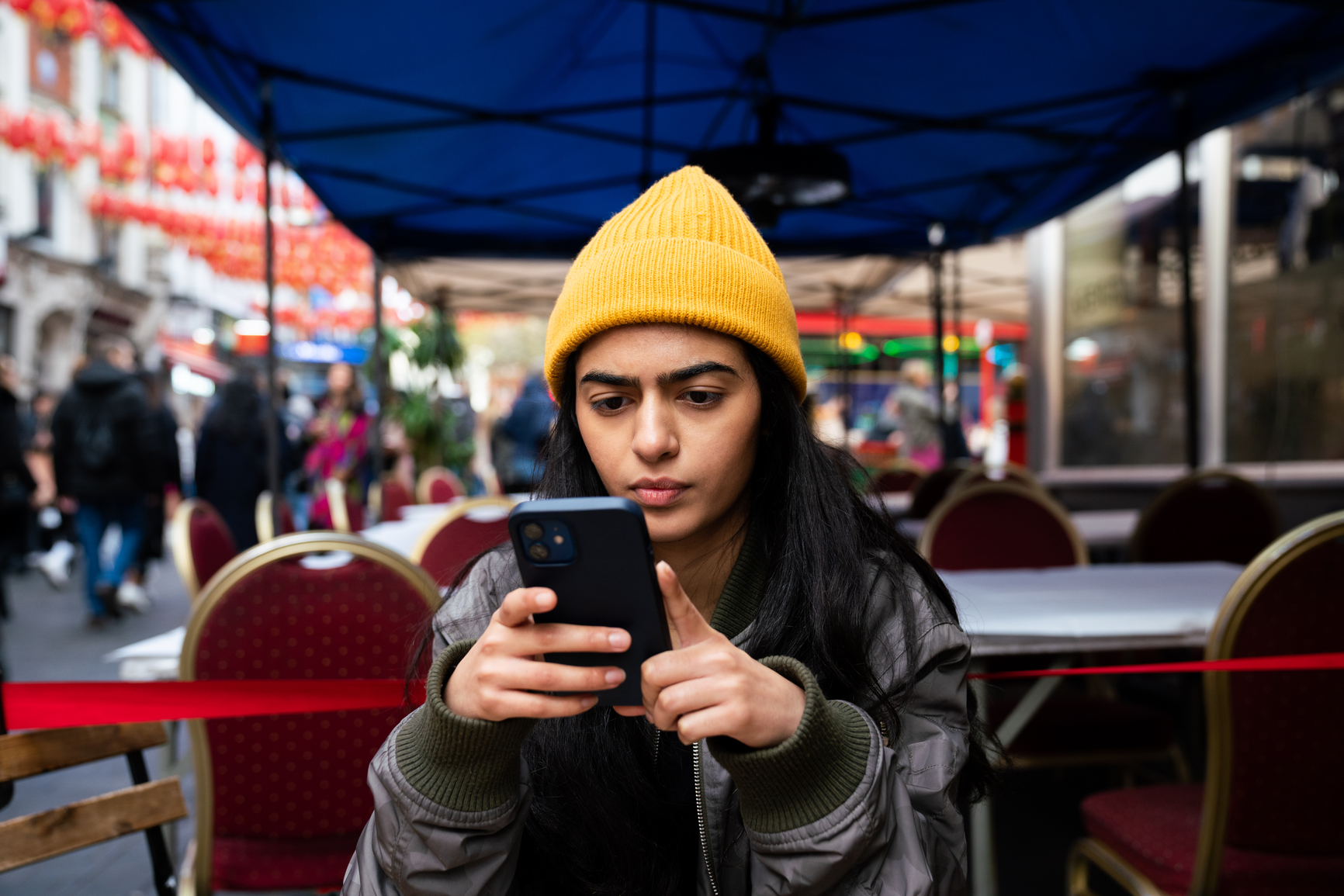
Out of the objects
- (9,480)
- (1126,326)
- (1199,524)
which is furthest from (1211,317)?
(9,480)

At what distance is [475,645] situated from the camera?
2.98ft

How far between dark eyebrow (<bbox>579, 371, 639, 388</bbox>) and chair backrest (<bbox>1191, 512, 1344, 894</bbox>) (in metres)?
1.17

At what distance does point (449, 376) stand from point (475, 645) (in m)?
12.9

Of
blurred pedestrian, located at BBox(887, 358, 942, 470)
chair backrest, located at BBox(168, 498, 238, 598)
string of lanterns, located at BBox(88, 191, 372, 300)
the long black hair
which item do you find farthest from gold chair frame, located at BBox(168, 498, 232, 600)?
string of lanterns, located at BBox(88, 191, 372, 300)

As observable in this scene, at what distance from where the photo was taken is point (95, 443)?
7020 millimetres

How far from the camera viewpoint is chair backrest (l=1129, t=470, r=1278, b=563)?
3.65 metres

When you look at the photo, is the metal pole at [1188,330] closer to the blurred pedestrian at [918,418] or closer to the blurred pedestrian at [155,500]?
the blurred pedestrian at [918,418]

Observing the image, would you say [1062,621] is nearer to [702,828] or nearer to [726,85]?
[702,828]

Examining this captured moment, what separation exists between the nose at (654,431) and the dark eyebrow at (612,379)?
1.0 inches

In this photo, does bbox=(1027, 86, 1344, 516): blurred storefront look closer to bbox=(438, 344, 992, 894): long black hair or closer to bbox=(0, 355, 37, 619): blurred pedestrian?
bbox=(438, 344, 992, 894): long black hair

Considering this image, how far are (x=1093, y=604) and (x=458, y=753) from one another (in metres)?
1.96

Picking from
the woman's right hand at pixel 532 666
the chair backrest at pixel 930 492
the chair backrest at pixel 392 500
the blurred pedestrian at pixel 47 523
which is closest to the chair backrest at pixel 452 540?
the woman's right hand at pixel 532 666

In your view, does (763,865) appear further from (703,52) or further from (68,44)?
(68,44)

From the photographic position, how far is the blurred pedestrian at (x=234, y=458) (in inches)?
284
